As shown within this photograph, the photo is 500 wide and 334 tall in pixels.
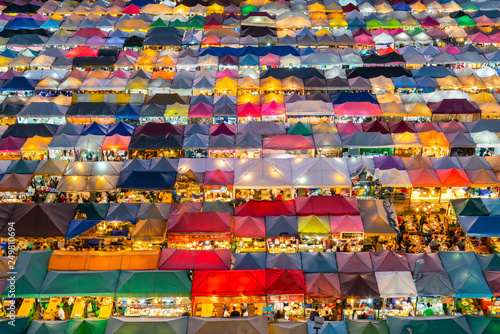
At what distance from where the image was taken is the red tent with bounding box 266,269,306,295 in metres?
14.0

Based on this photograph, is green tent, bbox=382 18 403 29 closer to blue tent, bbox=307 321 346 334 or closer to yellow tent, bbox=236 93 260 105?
yellow tent, bbox=236 93 260 105

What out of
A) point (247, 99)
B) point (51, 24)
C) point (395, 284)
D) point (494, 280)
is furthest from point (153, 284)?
point (51, 24)

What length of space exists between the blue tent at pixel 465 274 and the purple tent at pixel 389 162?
16.2ft

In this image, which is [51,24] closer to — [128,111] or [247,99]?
[128,111]

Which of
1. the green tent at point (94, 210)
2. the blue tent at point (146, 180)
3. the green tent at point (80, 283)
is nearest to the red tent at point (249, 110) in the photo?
the blue tent at point (146, 180)

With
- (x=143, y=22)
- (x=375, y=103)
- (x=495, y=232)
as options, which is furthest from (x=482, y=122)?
(x=143, y=22)

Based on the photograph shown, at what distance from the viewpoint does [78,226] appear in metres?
16.8

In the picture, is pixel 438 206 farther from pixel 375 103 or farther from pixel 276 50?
pixel 276 50

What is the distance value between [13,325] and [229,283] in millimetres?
5053

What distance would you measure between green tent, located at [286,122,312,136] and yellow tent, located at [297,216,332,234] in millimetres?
5581

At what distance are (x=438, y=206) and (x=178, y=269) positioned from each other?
9012 mm

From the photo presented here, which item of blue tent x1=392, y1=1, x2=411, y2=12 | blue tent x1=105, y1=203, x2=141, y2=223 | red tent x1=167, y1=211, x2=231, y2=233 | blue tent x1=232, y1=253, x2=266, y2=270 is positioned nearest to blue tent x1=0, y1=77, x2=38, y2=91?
blue tent x1=105, y1=203, x2=141, y2=223

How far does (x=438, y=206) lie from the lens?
18.6m

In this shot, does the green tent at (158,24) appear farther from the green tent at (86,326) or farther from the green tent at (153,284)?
the green tent at (86,326)
